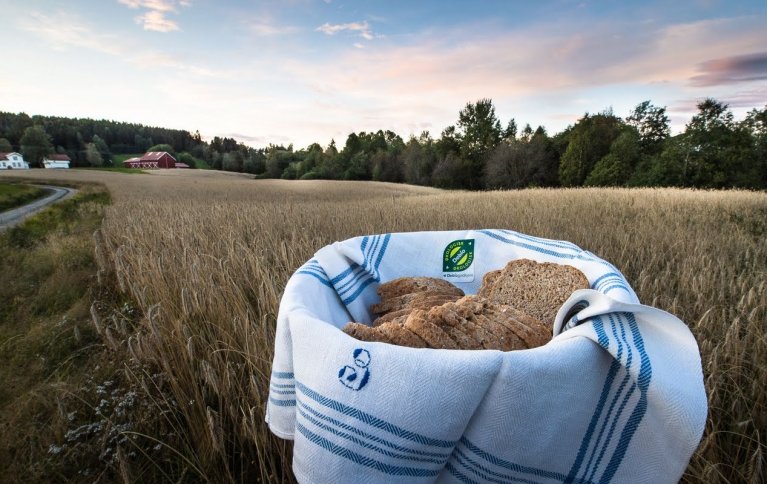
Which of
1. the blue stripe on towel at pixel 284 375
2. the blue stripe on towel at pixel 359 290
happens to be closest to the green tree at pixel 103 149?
the blue stripe on towel at pixel 359 290

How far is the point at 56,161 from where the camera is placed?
191ft

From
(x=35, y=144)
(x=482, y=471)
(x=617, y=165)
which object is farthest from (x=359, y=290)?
(x=35, y=144)

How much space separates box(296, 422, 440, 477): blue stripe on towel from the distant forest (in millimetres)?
41068

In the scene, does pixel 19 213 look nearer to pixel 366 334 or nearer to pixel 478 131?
pixel 366 334

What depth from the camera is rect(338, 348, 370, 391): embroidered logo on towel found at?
0.77 metres

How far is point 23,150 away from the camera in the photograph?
5772 centimetres

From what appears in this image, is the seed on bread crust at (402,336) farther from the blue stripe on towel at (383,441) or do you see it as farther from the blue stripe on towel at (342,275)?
the blue stripe on towel at (342,275)

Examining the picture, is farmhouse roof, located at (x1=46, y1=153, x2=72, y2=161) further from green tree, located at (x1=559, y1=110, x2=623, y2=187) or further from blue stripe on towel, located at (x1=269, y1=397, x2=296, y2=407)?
blue stripe on towel, located at (x1=269, y1=397, x2=296, y2=407)

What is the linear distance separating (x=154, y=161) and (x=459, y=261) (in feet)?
250

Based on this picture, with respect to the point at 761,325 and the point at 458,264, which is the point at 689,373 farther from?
the point at 761,325

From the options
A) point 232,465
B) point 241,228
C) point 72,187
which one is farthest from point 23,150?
point 232,465

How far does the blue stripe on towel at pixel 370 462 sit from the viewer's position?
758 mm

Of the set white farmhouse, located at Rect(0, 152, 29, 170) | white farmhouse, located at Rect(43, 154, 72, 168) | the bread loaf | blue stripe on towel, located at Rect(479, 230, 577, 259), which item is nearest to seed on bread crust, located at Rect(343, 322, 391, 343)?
the bread loaf

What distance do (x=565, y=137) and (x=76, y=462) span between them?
162 feet
